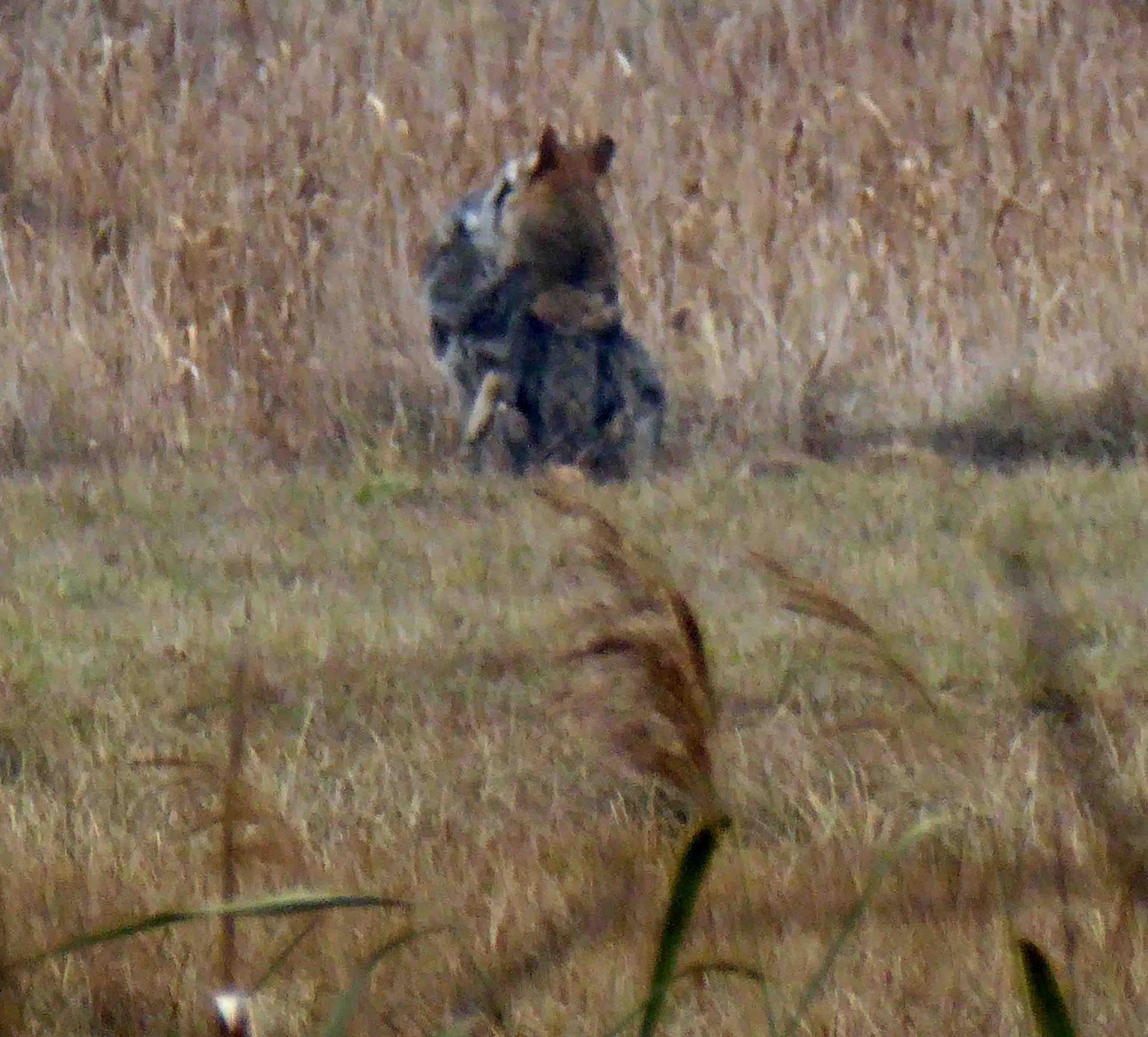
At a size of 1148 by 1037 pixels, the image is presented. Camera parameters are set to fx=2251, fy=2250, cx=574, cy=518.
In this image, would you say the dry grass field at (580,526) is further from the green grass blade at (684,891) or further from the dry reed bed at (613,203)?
the green grass blade at (684,891)

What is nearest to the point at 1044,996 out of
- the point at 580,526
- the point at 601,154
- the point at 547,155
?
the point at 580,526

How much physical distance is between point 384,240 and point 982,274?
262 cm

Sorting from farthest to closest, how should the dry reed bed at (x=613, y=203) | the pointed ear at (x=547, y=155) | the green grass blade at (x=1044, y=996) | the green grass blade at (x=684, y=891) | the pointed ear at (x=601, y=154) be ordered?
the dry reed bed at (x=613, y=203), the pointed ear at (x=601, y=154), the pointed ear at (x=547, y=155), the green grass blade at (x=684, y=891), the green grass blade at (x=1044, y=996)

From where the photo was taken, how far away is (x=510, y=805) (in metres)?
4.24

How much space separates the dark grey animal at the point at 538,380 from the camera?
8.10m

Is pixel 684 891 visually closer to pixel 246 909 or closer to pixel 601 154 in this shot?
pixel 246 909

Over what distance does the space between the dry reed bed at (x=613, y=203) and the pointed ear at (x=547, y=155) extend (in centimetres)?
116

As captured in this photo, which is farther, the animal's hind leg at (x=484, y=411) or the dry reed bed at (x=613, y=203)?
the dry reed bed at (x=613, y=203)

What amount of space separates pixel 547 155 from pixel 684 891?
632 cm

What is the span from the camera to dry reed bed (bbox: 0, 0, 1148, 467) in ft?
29.3

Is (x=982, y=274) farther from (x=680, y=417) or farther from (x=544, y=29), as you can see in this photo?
(x=544, y=29)

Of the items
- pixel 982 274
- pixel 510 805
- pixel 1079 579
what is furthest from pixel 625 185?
pixel 510 805

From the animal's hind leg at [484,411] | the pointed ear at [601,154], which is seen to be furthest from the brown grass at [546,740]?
the pointed ear at [601,154]

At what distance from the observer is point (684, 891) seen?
180 centimetres
